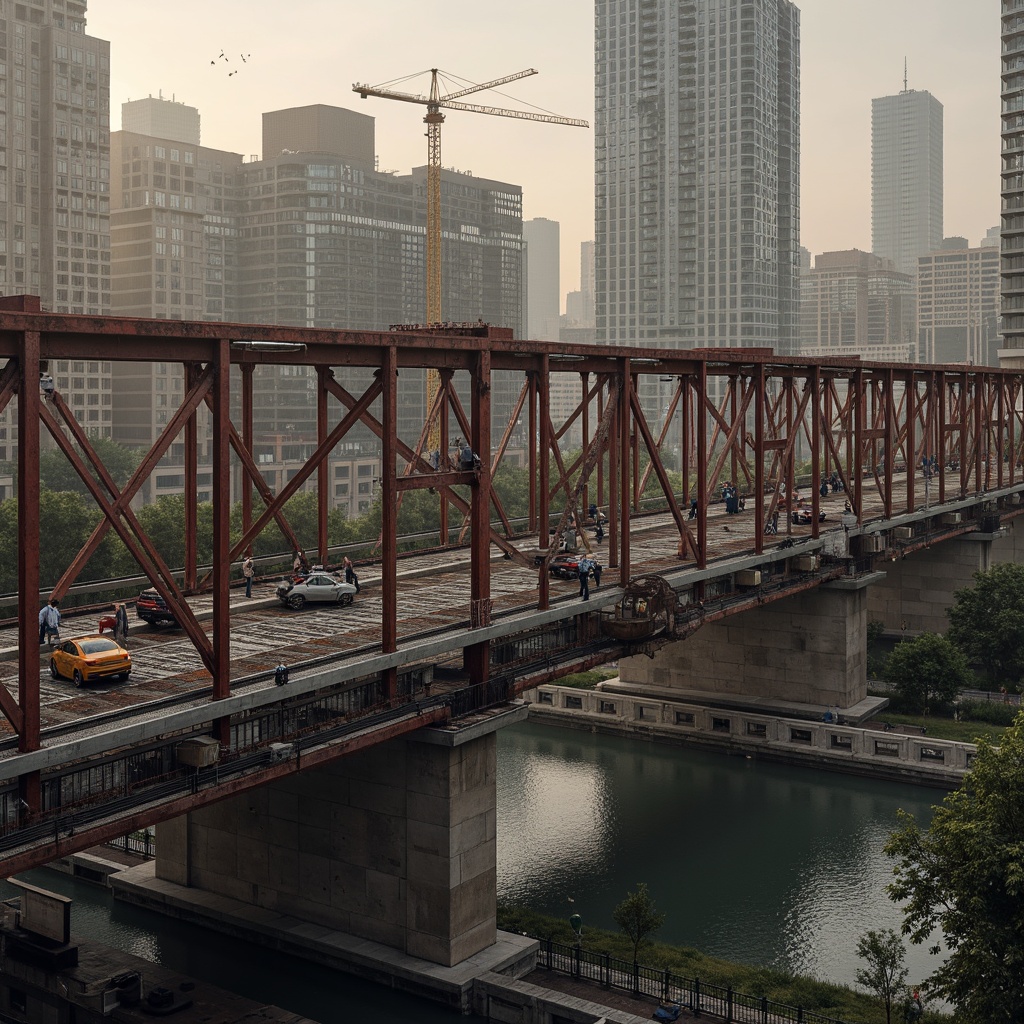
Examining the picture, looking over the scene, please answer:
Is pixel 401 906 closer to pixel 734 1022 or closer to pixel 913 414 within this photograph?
pixel 734 1022

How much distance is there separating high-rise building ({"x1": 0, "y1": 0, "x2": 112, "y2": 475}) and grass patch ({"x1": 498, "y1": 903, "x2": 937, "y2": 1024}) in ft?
396

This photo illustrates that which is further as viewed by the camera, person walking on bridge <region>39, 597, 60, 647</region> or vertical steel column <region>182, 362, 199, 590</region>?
vertical steel column <region>182, 362, 199, 590</region>

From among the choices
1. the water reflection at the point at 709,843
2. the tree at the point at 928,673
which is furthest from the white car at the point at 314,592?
the tree at the point at 928,673

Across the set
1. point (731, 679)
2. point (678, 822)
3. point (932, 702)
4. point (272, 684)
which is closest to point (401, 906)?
point (272, 684)

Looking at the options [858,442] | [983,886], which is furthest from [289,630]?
[858,442]

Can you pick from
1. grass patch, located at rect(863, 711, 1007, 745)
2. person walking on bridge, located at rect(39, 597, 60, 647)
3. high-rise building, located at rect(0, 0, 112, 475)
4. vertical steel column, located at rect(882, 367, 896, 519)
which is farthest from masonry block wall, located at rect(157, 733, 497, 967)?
high-rise building, located at rect(0, 0, 112, 475)

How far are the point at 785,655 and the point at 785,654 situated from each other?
0.29ft

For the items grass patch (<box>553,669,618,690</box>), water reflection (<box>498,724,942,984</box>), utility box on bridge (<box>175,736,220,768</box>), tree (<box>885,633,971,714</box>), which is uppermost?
utility box on bridge (<box>175,736,220,768</box>)

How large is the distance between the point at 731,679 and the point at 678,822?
49.9 ft

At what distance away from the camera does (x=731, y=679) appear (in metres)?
72.4

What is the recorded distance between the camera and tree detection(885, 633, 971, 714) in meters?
70.7

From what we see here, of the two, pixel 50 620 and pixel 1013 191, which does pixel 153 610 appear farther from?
pixel 1013 191

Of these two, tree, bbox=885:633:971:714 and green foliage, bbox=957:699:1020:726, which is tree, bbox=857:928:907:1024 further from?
green foliage, bbox=957:699:1020:726

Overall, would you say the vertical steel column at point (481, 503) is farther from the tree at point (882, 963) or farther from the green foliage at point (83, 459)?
the green foliage at point (83, 459)
